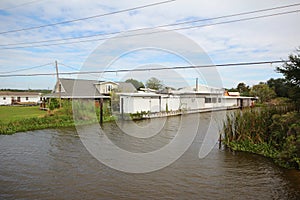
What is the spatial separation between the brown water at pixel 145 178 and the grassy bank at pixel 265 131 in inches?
21.9

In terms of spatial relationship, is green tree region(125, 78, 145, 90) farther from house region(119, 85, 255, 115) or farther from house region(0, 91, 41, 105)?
house region(0, 91, 41, 105)

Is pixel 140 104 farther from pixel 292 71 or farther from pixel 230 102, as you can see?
pixel 230 102

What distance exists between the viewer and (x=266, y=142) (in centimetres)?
926

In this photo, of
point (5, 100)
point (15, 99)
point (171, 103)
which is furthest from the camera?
point (15, 99)

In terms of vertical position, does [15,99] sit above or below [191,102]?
above

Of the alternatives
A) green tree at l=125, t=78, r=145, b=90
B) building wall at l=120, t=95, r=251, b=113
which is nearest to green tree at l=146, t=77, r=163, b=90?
green tree at l=125, t=78, r=145, b=90

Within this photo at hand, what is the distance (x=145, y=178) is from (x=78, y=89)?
84.4 feet

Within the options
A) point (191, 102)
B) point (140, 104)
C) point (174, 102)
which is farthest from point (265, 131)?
point (191, 102)

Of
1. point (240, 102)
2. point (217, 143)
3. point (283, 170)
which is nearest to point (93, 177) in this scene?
point (283, 170)

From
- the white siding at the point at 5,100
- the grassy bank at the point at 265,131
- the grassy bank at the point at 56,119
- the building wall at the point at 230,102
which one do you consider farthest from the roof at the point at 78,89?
the grassy bank at the point at 265,131

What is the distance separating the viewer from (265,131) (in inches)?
365

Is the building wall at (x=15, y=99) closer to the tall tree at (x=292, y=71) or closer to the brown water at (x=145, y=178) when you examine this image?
the brown water at (x=145, y=178)

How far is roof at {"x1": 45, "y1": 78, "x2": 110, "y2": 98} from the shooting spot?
2911cm

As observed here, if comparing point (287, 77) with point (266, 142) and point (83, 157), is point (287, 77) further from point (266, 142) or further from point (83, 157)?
point (83, 157)
